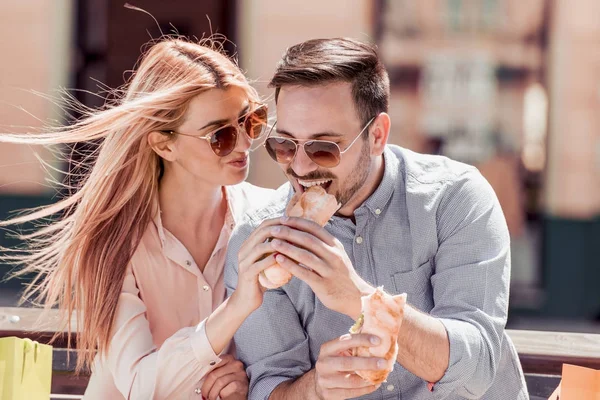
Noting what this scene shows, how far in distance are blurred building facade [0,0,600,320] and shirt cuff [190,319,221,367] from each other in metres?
6.02

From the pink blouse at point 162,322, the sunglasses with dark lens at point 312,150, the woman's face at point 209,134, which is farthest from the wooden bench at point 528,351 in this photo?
the sunglasses with dark lens at point 312,150

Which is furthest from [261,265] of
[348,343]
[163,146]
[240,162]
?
[163,146]

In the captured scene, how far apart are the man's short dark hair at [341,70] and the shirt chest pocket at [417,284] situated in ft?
1.58

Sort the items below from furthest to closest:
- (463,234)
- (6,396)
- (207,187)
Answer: (207,187) → (463,234) → (6,396)

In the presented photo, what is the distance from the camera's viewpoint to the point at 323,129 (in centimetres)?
281

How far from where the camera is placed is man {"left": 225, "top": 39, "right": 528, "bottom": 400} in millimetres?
2639

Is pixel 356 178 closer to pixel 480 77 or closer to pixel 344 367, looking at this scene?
pixel 344 367

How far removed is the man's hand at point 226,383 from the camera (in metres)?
2.95

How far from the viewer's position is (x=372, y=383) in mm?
2465

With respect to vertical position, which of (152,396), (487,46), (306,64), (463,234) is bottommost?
(152,396)

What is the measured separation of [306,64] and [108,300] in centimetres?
102

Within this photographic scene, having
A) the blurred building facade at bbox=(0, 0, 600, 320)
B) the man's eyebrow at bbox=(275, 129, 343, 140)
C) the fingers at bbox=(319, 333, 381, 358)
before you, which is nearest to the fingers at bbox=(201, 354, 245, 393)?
the fingers at bbox=(319, 333, 381, 358)

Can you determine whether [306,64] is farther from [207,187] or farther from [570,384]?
[570,384]

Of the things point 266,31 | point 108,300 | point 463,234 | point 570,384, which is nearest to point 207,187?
point 108,300
